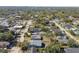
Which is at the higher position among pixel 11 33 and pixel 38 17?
pixel 38 17

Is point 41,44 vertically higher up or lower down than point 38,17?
lower down

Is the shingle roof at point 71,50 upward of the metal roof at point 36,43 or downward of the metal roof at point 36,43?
downward

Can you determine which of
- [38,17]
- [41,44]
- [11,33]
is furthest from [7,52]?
[38,17]

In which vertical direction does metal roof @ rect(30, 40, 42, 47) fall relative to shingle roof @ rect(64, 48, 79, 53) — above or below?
above
